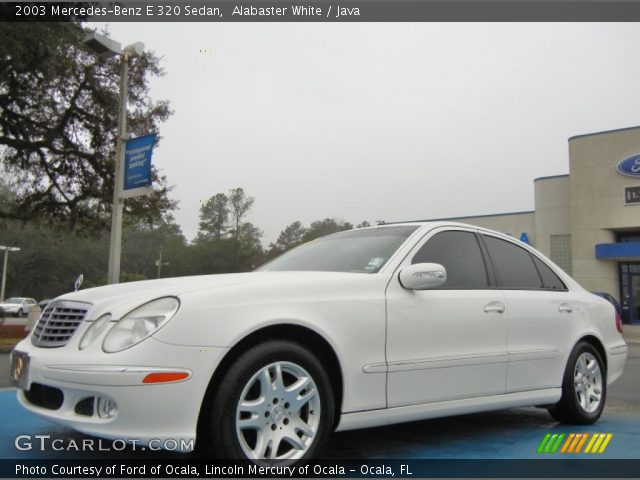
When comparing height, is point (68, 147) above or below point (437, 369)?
above

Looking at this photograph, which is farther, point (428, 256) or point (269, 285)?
point (428, 256)

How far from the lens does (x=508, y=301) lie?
15.1 ft

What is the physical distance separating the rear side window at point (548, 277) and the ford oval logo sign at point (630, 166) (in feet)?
82.7

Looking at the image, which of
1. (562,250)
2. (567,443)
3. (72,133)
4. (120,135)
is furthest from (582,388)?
(562,250)

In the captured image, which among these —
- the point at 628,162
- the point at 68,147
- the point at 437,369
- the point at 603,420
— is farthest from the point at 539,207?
the point at 437,369

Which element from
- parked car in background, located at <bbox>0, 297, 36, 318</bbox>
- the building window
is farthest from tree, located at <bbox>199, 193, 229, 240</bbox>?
the building window

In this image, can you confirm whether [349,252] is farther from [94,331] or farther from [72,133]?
[72,133]

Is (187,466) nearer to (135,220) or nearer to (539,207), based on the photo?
(135,220)

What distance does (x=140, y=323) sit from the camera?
126 inches

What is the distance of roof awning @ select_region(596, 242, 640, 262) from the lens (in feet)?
88.6

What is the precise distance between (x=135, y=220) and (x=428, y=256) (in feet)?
56.5

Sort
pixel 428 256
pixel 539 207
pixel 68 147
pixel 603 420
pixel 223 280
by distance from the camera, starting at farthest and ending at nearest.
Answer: pixel 539 207 → pixel 68 147 → pixel 603 420 → pixel 428 256 → pixel 223 280

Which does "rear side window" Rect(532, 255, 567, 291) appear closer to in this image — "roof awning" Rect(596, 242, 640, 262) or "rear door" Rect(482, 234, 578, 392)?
Result: "rear door" Rect(482, 234, 578, 392)

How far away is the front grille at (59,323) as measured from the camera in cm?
342
